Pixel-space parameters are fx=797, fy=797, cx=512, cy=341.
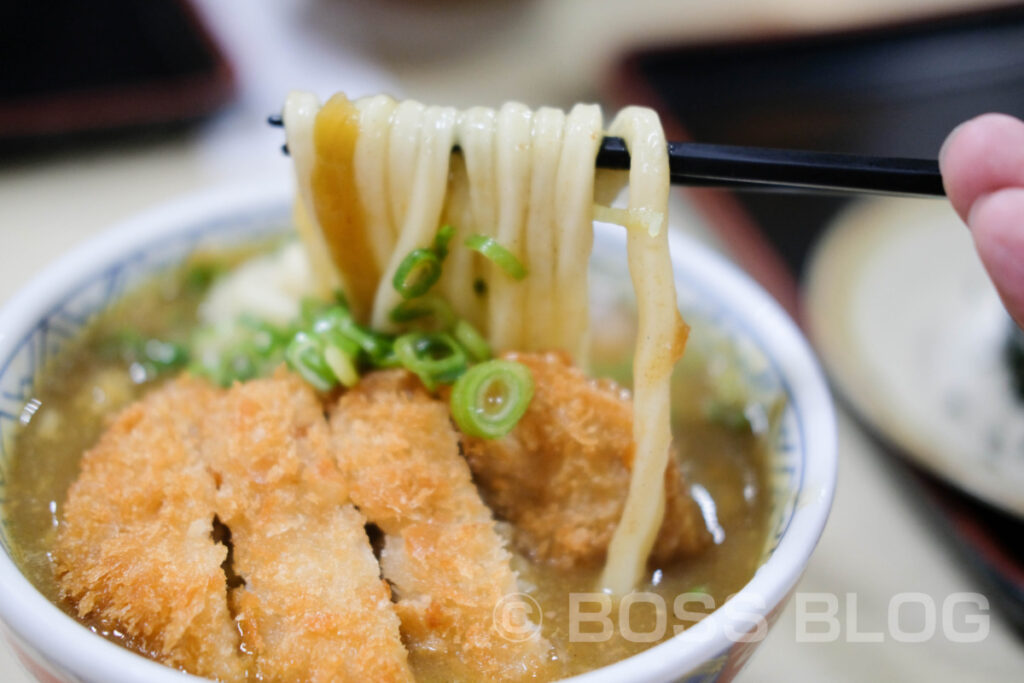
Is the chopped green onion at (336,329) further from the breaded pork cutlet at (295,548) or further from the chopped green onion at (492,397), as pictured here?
the chopped green onion at (492,397)

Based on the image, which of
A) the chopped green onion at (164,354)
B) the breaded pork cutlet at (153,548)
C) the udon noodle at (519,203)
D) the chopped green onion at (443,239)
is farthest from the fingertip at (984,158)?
the chopped green onion at (164,354)

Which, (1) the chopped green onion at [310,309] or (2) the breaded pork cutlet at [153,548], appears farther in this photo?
(1) the chopped green onion at [310,309]

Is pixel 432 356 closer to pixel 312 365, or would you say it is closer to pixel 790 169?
pixel 312 365

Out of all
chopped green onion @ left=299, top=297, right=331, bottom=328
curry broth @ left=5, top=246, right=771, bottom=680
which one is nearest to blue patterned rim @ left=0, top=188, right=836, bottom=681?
curry broth @ left=5, top=246, right=771, bottom=680

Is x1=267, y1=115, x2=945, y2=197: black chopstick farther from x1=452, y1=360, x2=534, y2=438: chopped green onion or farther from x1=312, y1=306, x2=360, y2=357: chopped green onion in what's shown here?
x1=312, y1=306, x2=360, y2=357: chopped green onion

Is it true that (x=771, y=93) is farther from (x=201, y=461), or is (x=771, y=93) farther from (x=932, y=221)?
(x=201, y=461)

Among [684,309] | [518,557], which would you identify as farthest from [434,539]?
[684,309]
